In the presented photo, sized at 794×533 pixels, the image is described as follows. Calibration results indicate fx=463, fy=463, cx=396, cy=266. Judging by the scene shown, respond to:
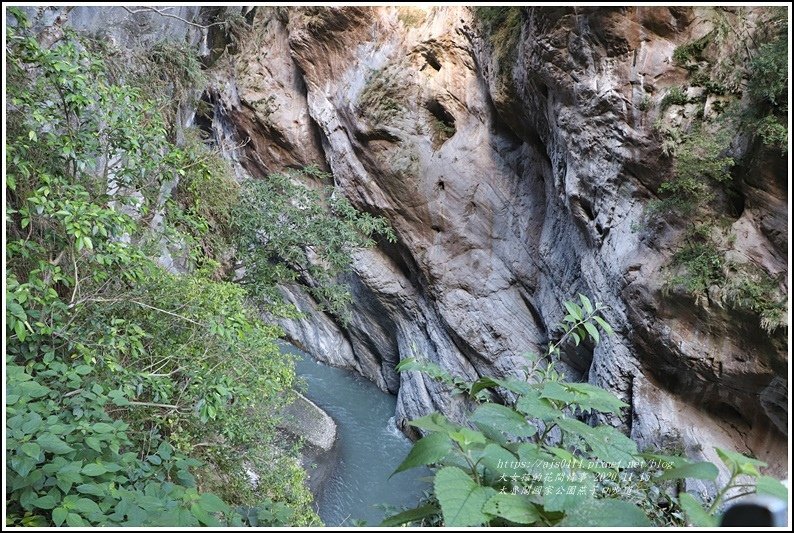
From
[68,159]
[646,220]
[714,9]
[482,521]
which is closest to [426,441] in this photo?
[482,521]

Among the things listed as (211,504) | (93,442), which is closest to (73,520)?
(93,442)

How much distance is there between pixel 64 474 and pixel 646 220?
19.0 feet

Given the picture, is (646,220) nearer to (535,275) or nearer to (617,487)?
(535,275)

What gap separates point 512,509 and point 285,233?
746 cm

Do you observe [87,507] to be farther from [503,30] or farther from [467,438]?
[503,30]

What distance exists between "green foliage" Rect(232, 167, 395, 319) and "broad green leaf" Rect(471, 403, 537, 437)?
22.3 feet

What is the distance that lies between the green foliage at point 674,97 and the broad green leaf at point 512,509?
5.44m

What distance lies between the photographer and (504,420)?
1318 mm

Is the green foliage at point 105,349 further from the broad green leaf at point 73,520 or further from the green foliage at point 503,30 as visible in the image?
the green foliage at point 503,30

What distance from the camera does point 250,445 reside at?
4750 millimetres

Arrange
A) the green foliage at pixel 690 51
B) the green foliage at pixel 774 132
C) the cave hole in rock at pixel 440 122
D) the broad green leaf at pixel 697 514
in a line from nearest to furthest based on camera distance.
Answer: the broad green leaf at pixel 697 514 < the green foliage at pixel 774 132 < the green foliage at pixel 690 51 < the cave hole in rock at pixel 440 122

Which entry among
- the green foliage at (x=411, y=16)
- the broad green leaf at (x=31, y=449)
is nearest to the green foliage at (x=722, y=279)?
the broad green leaf at (x=31, y=449)

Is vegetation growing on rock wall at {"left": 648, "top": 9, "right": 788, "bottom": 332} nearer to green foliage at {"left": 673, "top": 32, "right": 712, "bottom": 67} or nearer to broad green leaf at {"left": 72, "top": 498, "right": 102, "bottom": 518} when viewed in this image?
green foliage at {"left": 673, "top": 32, "right": 712, "bottom": 67}

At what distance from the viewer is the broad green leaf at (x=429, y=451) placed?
121 cm
